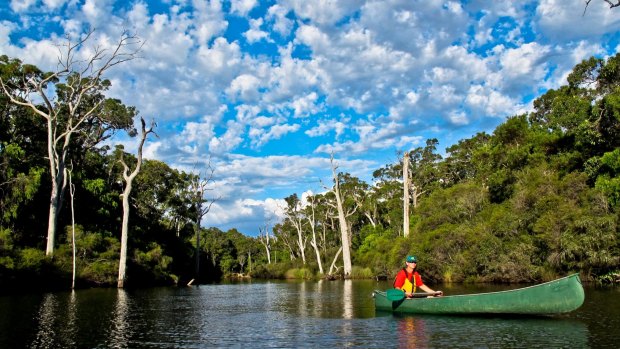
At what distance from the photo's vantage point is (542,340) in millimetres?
11305

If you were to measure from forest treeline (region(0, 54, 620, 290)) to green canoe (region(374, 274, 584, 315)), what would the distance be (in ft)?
39.5

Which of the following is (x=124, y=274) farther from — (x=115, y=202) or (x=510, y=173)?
(x=510, y=173)

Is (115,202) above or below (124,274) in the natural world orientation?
above

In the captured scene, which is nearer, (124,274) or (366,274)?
(124,274)

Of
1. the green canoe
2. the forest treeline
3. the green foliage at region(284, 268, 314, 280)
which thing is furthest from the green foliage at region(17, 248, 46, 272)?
the green foliage at region(284, 268, 314, 280)

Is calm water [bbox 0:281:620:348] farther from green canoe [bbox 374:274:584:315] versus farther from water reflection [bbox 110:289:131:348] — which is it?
green canoe [bbox 374:274:584:315]

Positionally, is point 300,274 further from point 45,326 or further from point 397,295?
point 45,326

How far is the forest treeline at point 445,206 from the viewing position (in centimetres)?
2688

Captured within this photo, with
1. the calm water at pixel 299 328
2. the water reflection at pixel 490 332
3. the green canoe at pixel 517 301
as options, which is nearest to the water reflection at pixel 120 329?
the calm water at pixel 299 328

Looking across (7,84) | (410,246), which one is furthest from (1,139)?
(410,246)

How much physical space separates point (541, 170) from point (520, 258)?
280 inches

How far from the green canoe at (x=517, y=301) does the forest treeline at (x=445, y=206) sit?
12025 millimetres

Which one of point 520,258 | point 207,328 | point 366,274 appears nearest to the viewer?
point 207,328

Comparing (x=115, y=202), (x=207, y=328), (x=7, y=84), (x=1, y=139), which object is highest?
(x=7, y=84)
